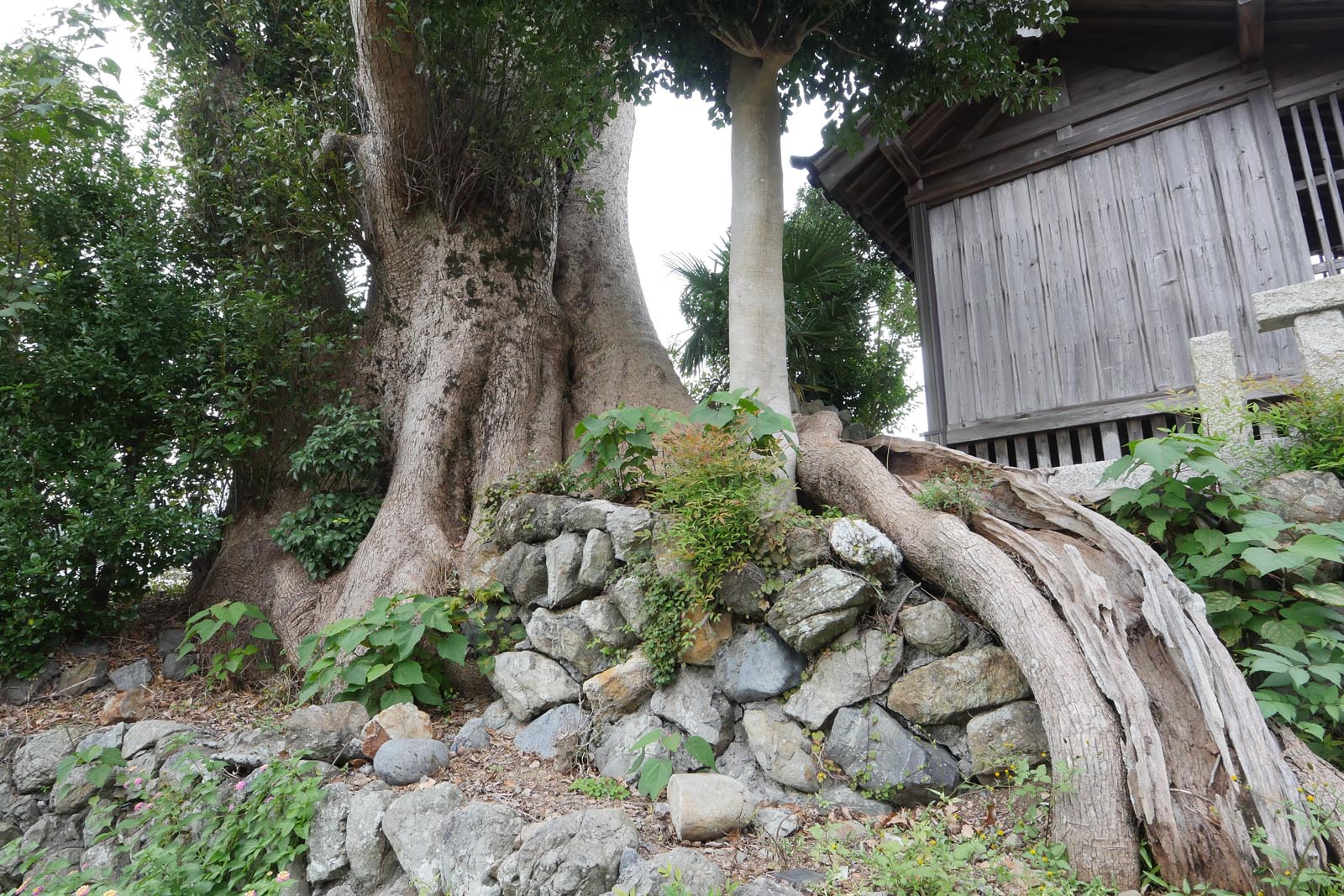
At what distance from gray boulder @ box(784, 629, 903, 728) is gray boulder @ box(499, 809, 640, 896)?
103 cm

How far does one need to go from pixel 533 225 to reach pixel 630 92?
1.84 metres

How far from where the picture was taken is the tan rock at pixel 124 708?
5184 mm

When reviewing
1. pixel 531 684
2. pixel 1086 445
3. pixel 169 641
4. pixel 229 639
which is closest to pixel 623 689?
pixel 531 684

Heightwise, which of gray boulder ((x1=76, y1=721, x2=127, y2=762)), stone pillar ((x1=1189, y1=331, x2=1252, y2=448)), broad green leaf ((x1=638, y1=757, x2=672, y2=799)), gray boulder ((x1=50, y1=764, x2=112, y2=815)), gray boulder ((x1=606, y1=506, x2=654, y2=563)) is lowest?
gray boulder ((x1=50, y1=764, x2=112, y2=815))

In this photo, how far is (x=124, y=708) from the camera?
5270 millimetres

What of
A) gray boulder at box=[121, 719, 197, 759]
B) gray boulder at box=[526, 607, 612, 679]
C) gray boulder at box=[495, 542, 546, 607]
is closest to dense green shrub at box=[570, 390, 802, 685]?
gray boulder at box=[526, 607, 612, 679]

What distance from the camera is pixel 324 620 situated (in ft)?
18.7

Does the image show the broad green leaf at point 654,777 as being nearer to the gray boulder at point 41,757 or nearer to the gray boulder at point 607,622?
the gray boulder at point 607,622

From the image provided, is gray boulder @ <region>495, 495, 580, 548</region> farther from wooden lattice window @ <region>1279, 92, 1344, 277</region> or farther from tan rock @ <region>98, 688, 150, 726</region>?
wooden lattice window @ <region>1279, 92, 1344, 277</region>

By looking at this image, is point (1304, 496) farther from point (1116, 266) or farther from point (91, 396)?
point (91, 396)

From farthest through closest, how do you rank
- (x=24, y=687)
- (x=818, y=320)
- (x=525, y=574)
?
(x=818, y=320) → (x=24, y=687) → (x=525, y=574)

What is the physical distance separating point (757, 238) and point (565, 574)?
2.82m

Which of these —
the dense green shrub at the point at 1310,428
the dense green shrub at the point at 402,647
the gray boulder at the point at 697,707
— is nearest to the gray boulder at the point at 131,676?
the dense green shrub at the point at 402,647

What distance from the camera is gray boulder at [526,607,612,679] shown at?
4391 mm
